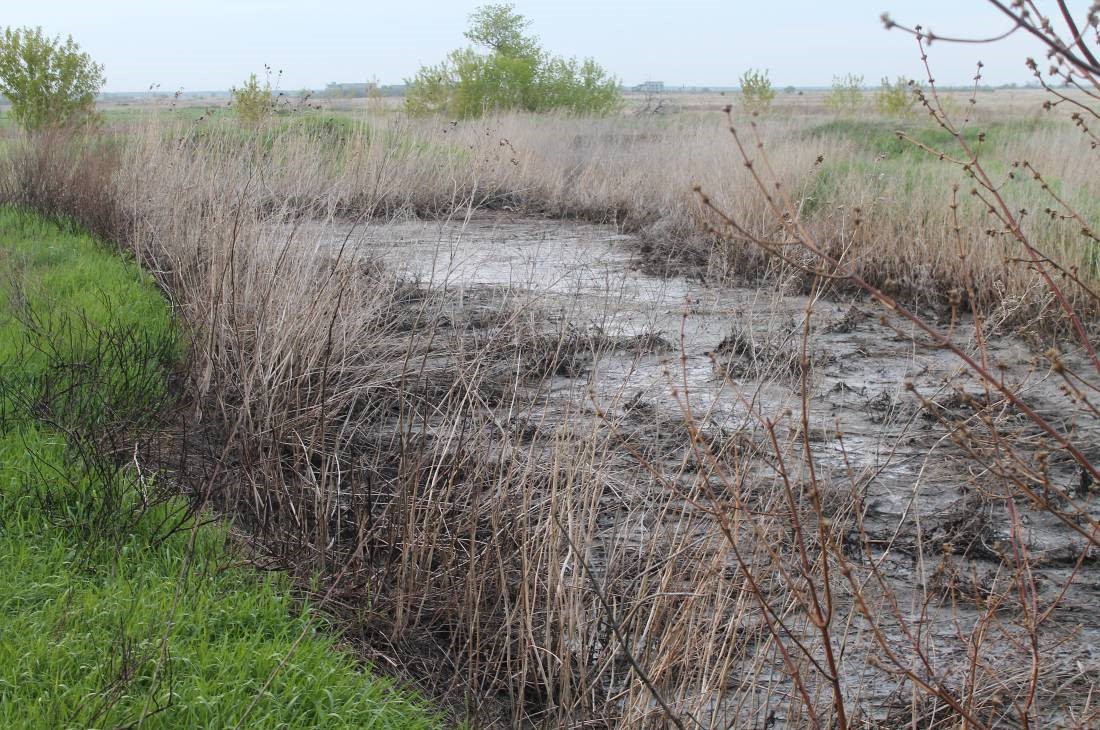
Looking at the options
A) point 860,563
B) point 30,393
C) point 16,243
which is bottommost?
point 860,563

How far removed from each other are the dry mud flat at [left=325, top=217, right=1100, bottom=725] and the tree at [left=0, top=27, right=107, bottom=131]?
343 inches

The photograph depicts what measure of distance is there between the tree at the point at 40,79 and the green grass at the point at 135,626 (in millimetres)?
11078

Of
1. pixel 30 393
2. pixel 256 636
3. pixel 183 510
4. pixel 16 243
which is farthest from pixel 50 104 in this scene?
pixel 256 636

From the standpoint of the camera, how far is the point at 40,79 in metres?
13.3

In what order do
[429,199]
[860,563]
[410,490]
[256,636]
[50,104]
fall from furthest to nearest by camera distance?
[50,104], [429,199], [410,490], [860,563], [256,636]

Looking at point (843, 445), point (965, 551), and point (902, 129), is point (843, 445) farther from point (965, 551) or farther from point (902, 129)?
point (902, 129)

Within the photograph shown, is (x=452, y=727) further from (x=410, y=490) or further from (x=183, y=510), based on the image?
(x=183, y=510)

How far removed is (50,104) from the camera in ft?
44.0

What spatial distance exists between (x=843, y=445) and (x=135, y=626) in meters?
2.12

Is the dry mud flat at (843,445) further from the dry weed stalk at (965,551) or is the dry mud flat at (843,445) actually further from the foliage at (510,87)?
the foliage at (510,87)

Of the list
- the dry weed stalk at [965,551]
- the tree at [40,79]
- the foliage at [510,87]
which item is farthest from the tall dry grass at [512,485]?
the foliage at [510,87]

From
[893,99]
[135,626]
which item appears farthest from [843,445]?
[893,99]

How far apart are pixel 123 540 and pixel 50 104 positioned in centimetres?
1251

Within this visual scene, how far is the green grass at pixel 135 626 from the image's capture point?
230 centimetres
